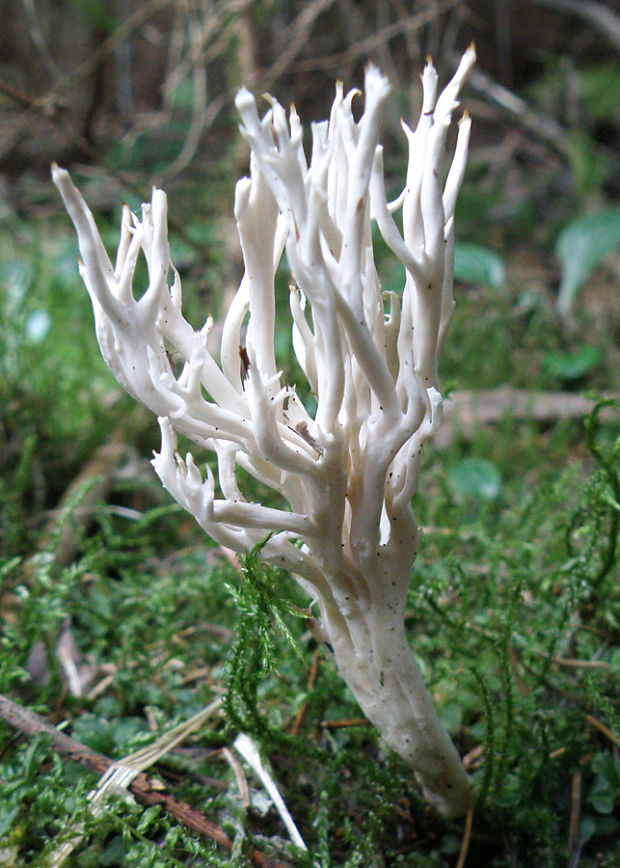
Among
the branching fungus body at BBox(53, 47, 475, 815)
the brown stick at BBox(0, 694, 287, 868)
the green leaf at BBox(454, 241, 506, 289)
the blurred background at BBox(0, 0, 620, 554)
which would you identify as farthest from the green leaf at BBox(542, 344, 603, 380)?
the brown stick at BBox(0, 694, 287, 868)

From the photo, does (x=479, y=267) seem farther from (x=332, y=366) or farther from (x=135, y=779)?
(x=135, y=779)

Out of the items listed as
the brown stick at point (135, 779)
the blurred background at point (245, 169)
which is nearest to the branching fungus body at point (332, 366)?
the brown stick at point (135, 779)

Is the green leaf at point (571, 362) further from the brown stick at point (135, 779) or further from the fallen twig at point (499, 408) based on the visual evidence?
the brown stick at point (135, 779)

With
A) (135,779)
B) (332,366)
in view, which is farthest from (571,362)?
(135,779)

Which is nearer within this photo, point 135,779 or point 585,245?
point 135,779

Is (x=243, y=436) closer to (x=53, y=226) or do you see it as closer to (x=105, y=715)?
(x=105, y=715)

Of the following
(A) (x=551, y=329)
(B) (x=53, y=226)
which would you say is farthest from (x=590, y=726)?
(B) (x=53, y=226)

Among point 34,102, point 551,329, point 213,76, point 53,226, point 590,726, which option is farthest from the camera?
point 213,76
